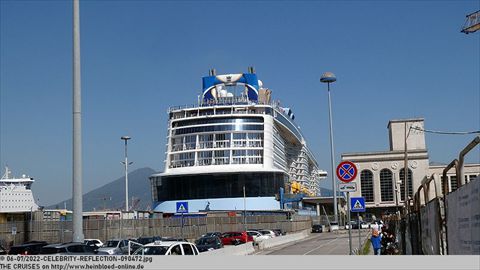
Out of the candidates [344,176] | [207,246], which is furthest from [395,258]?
[207,246]

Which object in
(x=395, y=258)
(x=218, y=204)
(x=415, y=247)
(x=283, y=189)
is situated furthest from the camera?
(x=283, y=189)

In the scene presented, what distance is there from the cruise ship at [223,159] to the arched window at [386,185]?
2562 cm

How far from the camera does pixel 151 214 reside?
76000 millimetres

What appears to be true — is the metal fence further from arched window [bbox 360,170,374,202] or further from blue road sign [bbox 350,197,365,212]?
arched window [bbox 360,170,374,202]

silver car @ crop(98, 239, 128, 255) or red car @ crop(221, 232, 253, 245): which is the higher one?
silver car @ crop(98, 239, 128, 255)

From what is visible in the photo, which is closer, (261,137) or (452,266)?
(452,266)

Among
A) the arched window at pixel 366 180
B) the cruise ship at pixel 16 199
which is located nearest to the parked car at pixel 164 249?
the cruise ship at pixel 16 199

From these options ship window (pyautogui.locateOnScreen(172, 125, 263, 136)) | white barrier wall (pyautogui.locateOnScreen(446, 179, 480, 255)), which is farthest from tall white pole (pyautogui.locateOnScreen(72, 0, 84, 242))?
ship window (pyautogui.locateOnScreen(172, 125, 263, 136))

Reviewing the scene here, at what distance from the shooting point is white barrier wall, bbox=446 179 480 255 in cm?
670

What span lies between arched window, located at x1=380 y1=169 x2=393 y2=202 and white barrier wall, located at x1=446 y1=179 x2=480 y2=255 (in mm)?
102509

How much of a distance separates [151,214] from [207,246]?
150 feet

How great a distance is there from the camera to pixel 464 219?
7477 millimetres

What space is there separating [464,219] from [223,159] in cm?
7522

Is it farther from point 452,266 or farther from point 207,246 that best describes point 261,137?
point 452,266
